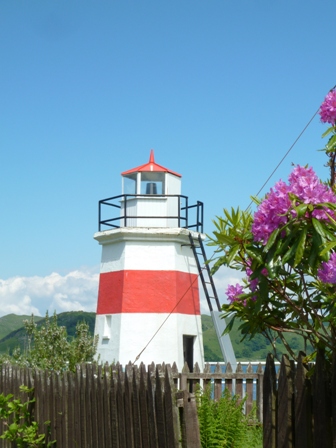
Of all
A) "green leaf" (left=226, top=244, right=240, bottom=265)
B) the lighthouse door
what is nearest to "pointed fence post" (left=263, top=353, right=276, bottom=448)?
"green leaf" (left=226, top=244, right=240, bottom=265)

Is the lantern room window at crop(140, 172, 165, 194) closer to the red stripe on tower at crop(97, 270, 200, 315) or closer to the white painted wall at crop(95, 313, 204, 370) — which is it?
the red stripe on tower at crop(97, 270, 200, 315)

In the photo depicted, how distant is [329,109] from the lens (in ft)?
16.5

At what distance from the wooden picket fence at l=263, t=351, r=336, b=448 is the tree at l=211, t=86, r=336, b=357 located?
0.20m

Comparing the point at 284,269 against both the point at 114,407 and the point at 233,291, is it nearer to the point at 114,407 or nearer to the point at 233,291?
the point at 233,291

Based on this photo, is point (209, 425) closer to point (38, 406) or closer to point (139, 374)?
point (139, 374)

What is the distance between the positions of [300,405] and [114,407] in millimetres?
3195

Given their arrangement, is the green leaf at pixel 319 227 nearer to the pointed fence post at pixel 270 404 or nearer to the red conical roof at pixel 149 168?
the pointed fence post at pixel 270 404

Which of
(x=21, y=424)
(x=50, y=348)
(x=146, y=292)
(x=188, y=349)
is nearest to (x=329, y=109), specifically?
(x=21, y=424)

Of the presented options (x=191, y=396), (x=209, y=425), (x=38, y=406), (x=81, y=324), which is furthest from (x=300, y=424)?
(x=81, y=324)

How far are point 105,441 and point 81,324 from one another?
413 inches

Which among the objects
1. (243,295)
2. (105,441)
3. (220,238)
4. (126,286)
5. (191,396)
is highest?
(126,286)

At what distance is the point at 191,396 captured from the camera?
647 cm

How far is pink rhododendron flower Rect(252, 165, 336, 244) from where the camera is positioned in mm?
3840

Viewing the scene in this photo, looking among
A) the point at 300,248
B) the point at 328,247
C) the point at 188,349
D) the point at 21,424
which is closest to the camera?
the point at 328,247
